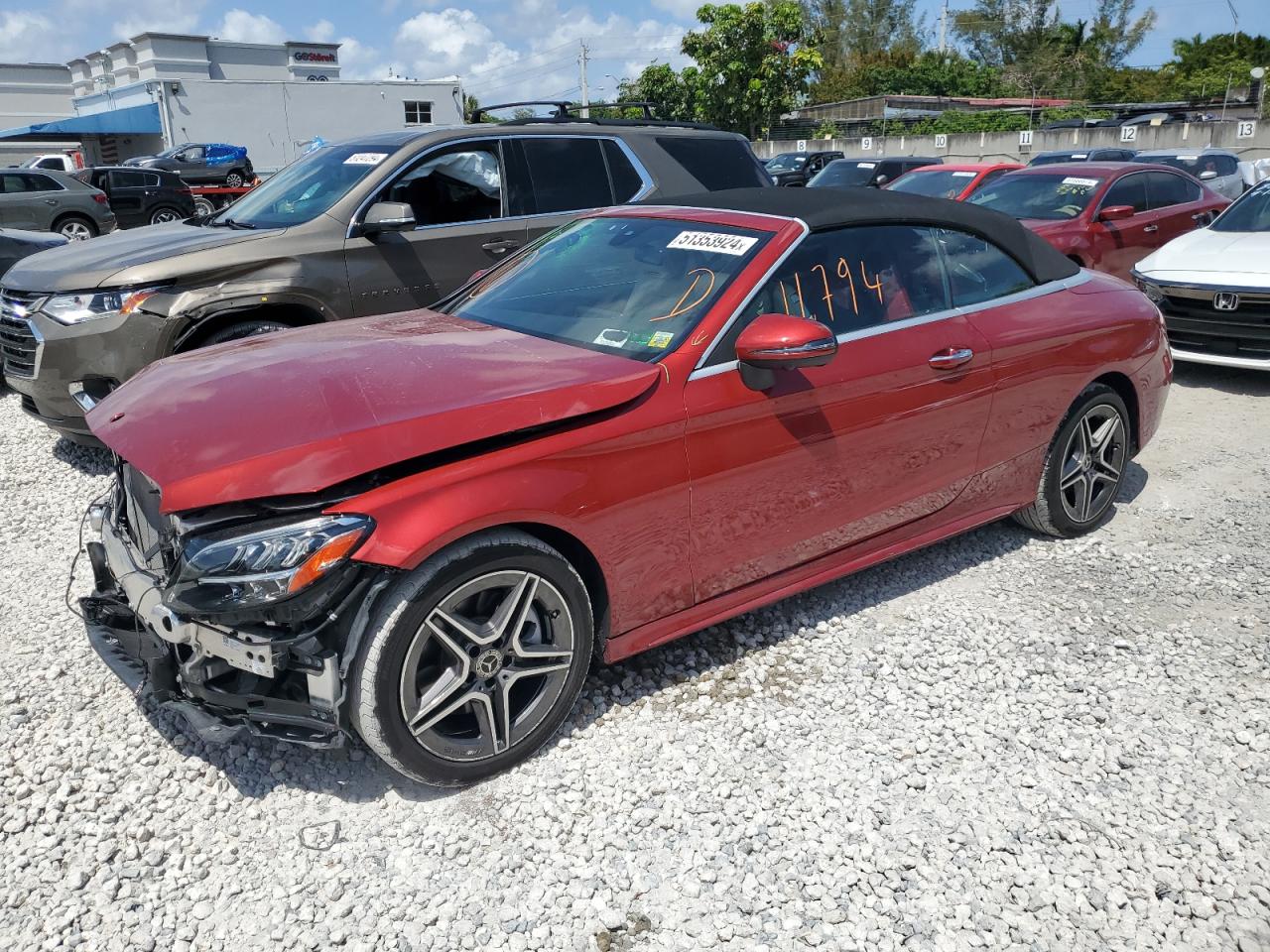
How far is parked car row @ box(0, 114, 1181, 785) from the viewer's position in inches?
105

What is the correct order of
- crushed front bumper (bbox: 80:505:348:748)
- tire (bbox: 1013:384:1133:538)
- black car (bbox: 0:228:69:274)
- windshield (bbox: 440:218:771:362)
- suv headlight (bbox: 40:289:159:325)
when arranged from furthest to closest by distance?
black car (bbox: 0:228:69:274)
suv headlight (bbox: 40:289:159:325)
tire (bbox: 1013:384:1133:538)
windshield (bbox: 440:218:771:362)
crushed front bumper (bbox: 80:505:348:748)

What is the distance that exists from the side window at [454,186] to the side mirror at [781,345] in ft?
11.1

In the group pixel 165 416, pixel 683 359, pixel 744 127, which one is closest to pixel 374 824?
pixel 165 416

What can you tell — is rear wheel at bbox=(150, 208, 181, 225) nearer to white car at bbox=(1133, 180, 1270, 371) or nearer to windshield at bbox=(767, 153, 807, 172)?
windshield at bbox=(767, 153, 807, 172)

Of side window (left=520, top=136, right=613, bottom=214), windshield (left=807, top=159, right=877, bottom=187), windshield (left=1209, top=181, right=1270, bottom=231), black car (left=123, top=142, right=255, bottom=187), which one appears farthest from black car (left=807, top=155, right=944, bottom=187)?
black car (left=123, top=142, right=255, bottom=187)

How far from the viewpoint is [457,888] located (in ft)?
8.67

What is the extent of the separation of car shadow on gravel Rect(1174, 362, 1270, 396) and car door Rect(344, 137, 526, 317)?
561 cm

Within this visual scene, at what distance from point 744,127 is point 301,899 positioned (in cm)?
4492

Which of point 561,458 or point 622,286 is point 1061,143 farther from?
point 561,458

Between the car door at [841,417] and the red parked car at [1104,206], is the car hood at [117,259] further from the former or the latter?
the red parked car at [1104,206]

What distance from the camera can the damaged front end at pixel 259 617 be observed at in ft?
8.47

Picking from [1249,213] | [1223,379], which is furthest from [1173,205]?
[1223,379]

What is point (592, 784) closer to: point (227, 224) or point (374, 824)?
point (374, 824)

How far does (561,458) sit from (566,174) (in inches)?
163
